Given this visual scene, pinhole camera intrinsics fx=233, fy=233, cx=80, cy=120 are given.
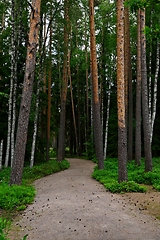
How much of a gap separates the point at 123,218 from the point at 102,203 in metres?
1.19

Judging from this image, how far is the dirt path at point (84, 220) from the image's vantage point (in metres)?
3.94

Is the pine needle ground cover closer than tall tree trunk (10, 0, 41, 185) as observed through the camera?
No

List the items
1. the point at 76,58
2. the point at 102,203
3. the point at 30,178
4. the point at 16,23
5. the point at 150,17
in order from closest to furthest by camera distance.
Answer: the point at 102,203 < the point at 30,178 < the point at 16,23 < the point at 150,17 < the point at 76,58

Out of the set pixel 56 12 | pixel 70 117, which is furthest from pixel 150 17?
pixel 70 117

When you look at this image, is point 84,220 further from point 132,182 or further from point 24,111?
point 24,111

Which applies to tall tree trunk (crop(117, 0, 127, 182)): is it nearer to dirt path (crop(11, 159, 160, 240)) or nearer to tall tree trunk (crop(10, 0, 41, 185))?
dirt path (crop(11, 159, 160, 240))

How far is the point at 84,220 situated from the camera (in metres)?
4.56

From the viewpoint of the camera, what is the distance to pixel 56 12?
13.2 metres

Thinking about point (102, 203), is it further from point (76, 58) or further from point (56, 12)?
point (76, 58)

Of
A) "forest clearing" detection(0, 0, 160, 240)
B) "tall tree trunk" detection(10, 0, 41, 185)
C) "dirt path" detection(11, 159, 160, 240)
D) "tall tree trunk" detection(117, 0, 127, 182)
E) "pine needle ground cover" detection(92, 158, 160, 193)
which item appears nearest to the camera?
"dirt path" detection(11, 159, 160, 240)

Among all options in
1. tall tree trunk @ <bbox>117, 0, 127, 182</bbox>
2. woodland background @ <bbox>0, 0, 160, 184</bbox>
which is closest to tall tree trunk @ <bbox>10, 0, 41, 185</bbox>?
tall tree trunk @ <bbox>117, 0, 127, 182</bbox>

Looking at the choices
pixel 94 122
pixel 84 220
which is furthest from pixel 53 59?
pixel 84 220

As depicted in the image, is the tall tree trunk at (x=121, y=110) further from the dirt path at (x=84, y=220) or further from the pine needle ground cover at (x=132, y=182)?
the dirt path at (x=84, y=220)

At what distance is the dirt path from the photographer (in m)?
3.94
